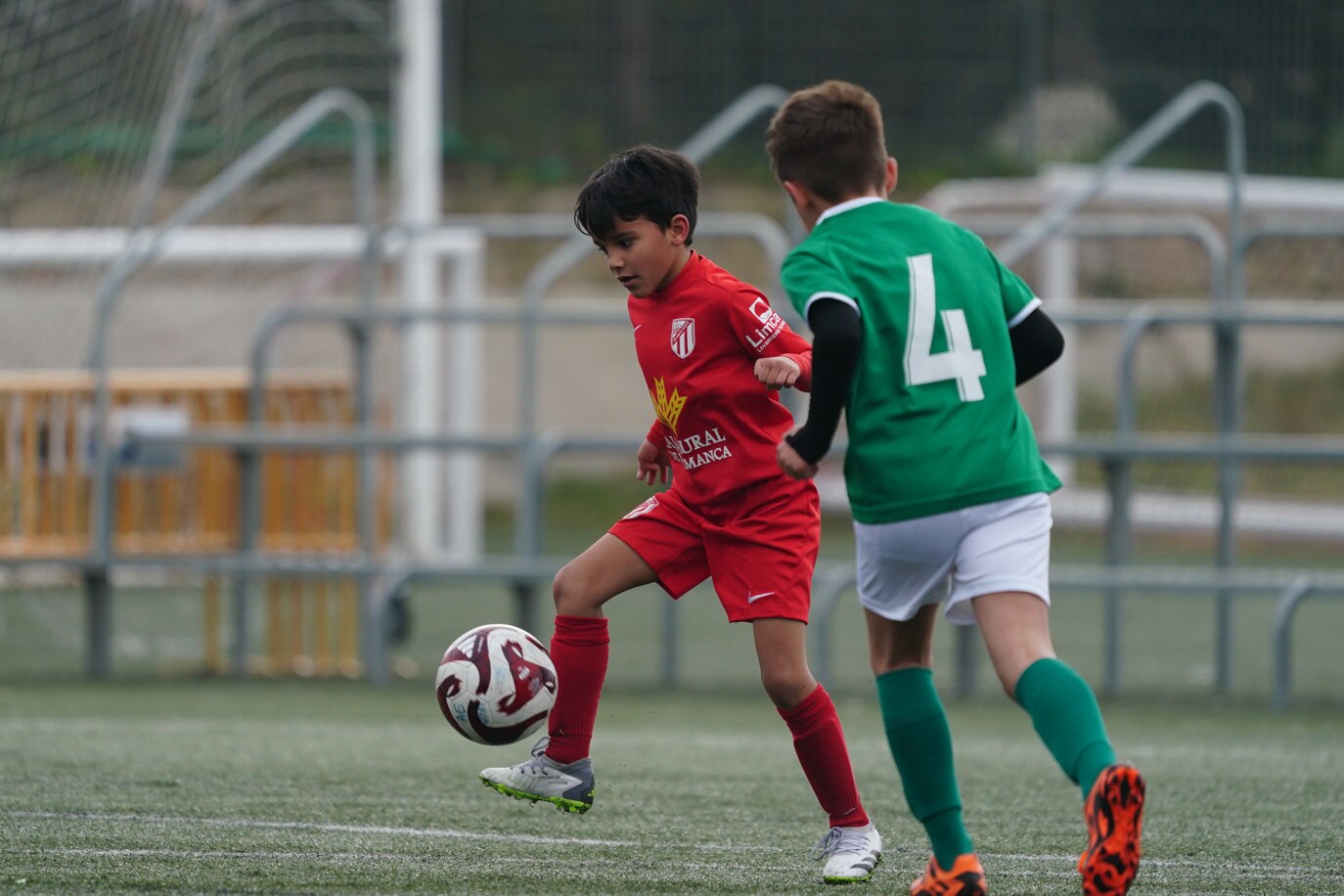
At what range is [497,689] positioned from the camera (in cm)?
347

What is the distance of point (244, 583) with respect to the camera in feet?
23.8

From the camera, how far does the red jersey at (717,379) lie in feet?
11.2

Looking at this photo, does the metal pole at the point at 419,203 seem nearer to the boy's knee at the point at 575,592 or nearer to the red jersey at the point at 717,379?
the boy's knee at the point at 575,592

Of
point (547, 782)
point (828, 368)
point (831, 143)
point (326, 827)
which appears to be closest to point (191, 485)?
point (326, 827)

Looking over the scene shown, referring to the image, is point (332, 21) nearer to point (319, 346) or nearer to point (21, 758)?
point (319, 346)

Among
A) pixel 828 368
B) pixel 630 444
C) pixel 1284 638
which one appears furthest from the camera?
pixel 630 444

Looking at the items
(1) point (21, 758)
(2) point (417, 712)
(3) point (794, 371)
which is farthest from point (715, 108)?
(3) point (794, 371)

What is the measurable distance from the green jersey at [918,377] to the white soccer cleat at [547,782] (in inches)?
32.5

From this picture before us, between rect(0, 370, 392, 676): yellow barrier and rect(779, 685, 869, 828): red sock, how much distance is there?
439 centimetres

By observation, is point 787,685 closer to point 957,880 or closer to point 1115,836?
point 957,880

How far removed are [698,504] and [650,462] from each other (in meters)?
0.23

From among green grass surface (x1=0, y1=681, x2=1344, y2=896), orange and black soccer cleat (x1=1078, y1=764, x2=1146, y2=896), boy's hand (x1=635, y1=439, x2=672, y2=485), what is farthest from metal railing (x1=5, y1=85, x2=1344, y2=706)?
orange and black soccer cleat (x1=1078, y1=764, x2=1146, y2=896)

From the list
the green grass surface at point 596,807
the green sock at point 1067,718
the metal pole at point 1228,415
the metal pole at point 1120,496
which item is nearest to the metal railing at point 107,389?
the green grass surface at point 596,807

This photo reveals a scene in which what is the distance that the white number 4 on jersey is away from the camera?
117 inches
